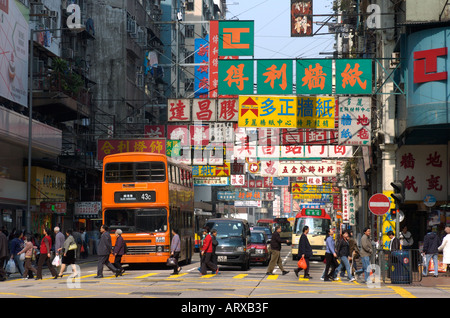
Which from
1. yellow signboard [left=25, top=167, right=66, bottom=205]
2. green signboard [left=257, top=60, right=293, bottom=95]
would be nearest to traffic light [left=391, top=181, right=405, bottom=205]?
green signboard [left=257, top=60, right=293, bottom=95]

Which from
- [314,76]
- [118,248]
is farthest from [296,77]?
[118,248]

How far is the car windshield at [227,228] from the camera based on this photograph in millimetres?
31328

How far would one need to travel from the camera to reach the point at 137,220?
1176 inches

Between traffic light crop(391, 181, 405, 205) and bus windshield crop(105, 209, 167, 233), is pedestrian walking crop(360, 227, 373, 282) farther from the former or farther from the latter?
bus windshield crop(105, 209, 167, 233)

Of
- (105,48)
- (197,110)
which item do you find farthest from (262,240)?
(105,48)

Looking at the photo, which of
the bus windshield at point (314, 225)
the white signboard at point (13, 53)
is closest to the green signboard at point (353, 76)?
the white signboard at point (13, 53)

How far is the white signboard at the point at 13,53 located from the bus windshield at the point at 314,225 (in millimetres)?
17572

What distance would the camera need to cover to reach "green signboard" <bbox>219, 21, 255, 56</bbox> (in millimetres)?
32906

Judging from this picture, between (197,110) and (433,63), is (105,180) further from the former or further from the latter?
(433,63)

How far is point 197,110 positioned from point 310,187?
3582 centimetres

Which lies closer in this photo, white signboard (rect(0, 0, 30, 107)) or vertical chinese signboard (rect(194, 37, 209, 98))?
white signboard (rect(0, 0, 30, 107))

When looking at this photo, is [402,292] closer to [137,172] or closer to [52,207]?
[137,172]

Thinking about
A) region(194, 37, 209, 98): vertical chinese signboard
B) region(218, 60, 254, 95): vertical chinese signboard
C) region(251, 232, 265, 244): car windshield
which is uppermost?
region(194, 37, 209, 98): vertical chinese signboard

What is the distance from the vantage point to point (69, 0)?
51312mm
